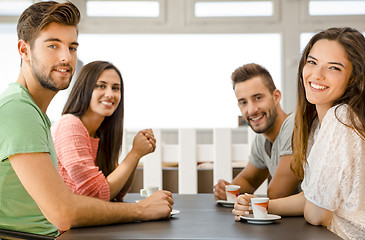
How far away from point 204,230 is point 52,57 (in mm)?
755

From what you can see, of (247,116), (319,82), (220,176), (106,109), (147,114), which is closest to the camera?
(319,82)

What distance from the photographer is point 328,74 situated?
1.49 metres

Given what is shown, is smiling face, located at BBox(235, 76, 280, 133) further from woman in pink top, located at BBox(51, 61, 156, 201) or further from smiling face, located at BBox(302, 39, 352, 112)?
smiling face, located at BBox(302, 39, 352, 112)

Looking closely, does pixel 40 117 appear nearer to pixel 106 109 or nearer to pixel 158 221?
pixel 158 221

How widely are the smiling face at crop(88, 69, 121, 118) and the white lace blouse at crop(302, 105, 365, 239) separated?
45.7 inches

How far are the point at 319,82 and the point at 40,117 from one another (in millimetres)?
920

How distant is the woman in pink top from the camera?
74.7 inches

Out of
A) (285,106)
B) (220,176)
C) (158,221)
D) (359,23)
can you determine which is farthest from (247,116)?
(359,23)

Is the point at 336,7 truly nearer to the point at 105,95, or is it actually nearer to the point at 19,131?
the point at 105,95

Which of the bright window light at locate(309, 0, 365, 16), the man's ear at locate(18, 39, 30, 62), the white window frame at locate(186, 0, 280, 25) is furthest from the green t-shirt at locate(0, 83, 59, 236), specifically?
the bright window light at locate(309, 0, 365, 16)

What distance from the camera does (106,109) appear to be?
220 centimetres

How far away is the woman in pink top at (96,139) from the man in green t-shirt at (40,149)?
418 millimetres

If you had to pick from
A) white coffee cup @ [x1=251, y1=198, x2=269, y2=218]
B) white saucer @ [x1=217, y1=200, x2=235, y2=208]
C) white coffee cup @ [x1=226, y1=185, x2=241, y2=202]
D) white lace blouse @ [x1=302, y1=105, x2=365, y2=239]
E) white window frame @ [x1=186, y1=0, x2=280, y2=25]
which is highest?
white window frame @ [x1=186, y1=0, x2=280, y2=25]

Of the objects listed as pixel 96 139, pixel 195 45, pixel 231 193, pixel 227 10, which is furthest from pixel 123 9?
Answer: pixel 231 193
